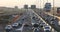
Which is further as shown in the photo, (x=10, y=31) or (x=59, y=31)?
(x=59, y=31)

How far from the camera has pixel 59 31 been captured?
4.30 meters

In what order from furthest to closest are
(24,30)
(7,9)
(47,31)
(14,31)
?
(7,9)
(24,30)
(14,31)
(47,31)

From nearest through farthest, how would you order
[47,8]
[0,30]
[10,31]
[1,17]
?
1. [10,31]
2. [0,30]
3. [1,17]
4. [47,8]

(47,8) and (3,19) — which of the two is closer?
(3,19)

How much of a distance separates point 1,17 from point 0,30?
1645 millimetres

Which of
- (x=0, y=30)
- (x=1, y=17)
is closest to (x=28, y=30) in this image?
(x=0, y=30)

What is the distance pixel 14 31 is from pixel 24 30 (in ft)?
1.50

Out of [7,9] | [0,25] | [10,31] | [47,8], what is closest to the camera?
[10,31]

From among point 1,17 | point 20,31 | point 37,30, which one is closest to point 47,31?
point 37,30

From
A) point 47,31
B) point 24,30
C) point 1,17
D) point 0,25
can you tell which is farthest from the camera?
point 1,17

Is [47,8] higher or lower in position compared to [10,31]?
lower

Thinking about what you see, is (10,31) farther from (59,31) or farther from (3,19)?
(3,19)

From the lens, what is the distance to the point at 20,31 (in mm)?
4207

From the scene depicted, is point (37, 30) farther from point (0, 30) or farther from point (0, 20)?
point (0, 20)
